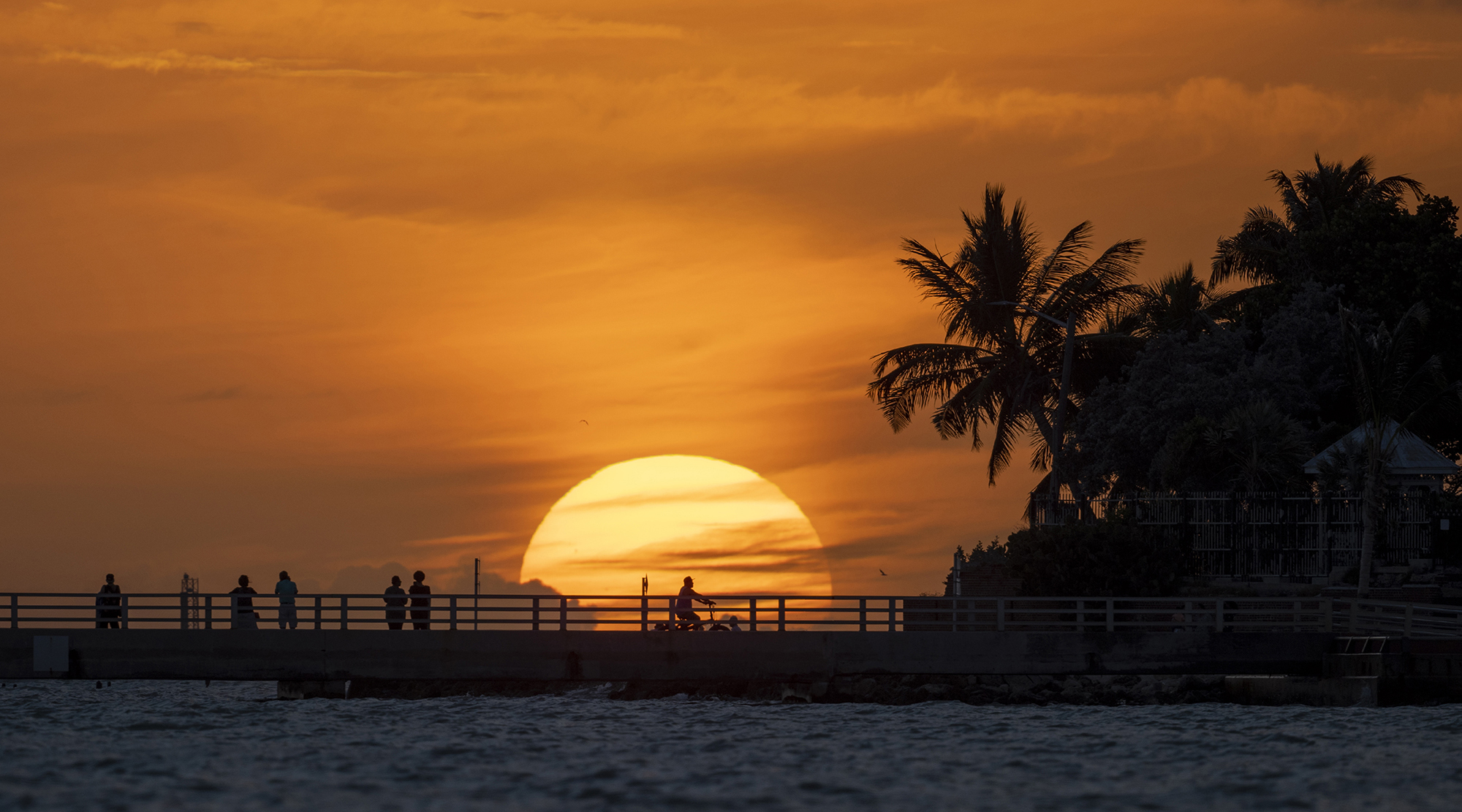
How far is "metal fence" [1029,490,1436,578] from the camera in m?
42.5

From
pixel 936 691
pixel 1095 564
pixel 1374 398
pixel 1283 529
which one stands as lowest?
pixel 936 691

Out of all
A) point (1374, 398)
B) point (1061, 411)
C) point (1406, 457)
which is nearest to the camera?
point (1374, 398)

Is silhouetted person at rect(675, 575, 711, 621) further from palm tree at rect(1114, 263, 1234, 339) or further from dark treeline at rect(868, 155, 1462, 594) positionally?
palm tree at rect(1114, 263, 1234, 339)

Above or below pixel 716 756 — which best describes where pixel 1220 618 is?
above

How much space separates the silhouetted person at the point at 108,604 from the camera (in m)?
35.2

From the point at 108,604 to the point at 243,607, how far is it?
152 inches

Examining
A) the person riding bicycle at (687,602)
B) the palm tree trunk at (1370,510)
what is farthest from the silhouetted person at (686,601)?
the palm tree trunk at (1370,510)

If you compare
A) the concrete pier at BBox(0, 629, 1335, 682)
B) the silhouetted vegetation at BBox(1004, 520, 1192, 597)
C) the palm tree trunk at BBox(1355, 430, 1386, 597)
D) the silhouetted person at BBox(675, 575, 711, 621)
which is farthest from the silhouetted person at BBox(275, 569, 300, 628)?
the palm tree trunk at BBox(1355, 430, 1386, 597)

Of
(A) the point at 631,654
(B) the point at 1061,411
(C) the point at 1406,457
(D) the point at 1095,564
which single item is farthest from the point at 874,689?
(C) the point at 1406,457

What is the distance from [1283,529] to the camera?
43.1m

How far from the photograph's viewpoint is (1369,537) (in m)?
39.6

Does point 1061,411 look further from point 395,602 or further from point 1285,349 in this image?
point 395,602

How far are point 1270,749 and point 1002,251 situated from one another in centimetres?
3526

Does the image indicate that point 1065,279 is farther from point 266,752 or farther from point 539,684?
point 266,752
